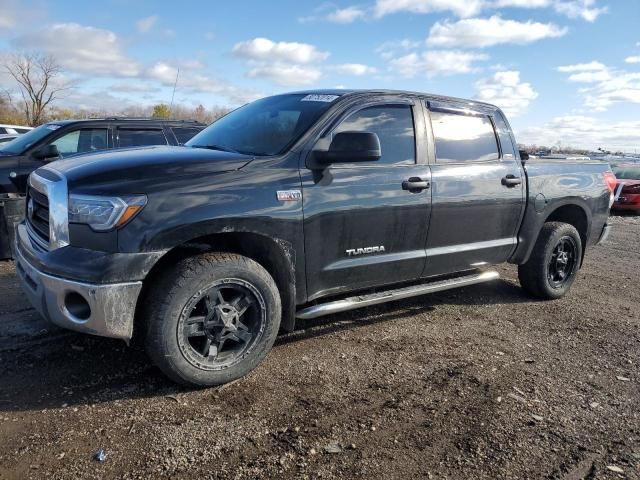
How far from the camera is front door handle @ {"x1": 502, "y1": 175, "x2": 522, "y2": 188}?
15.6ft

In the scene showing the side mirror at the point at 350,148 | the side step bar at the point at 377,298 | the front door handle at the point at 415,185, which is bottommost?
the side step bar at the point at 377,298

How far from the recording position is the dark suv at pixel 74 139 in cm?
672

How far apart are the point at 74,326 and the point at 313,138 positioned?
194 cm

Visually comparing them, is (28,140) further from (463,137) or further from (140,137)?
(463,137)

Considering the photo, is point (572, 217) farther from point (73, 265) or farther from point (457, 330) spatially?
point (73, 265)

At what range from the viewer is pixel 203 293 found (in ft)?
10.2

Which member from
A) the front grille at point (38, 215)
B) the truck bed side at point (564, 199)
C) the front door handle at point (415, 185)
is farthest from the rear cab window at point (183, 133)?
the truck bed side at point (564, 199)

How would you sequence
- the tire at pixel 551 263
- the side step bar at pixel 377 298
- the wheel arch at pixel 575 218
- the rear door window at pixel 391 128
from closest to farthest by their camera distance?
1. the side step bar at pixel 377 298
2. the rear door window at pixel 391 128
3. the tire at pixel 551 263
4. the wheel arch at pixel 575 218

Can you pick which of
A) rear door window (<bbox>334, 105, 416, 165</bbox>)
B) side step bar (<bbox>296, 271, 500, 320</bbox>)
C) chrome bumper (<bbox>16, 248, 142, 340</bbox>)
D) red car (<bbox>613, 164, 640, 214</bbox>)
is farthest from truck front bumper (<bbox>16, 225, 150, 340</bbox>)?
red car (<bbox>613, 164, 640, 214</bbox>)

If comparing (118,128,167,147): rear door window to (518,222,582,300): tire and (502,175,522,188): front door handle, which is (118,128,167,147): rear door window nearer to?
(502,175,522,188): front door handle

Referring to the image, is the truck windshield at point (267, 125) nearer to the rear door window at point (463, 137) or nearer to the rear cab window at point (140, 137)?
the rear door window at point (463, 137)

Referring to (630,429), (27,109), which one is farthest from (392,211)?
(27,109)

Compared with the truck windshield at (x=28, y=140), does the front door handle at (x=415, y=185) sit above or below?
below

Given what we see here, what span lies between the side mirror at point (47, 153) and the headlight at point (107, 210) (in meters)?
4.59
